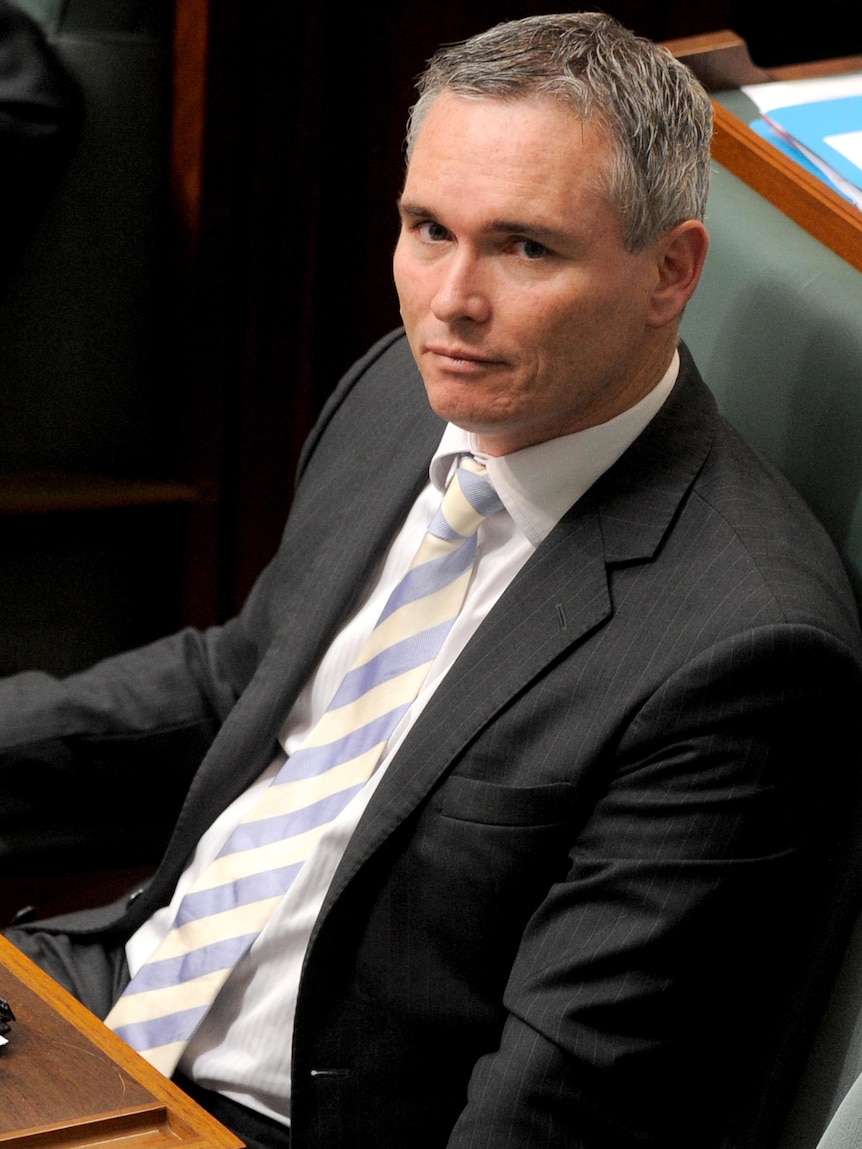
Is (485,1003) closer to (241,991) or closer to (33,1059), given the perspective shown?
(241,991)

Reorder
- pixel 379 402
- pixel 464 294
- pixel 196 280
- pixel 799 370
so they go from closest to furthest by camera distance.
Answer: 1. pixel 464 294
2. pixel 799 370
3. pixel 379 402
4. pixel 196 280

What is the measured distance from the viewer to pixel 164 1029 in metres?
1.50

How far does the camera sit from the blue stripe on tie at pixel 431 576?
4.86ft

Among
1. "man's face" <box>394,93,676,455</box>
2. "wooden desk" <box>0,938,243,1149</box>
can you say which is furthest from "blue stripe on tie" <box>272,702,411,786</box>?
"wooden desk" <box>0,938,243,1149</box>

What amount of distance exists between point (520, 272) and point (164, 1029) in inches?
28.9

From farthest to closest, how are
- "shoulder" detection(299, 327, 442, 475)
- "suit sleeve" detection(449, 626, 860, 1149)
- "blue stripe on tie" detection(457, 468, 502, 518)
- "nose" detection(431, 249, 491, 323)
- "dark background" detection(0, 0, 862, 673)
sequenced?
1. "dark background" detection(0, 0, 862, 673)
2. "shoulder" detection(299, 327, 442, 475)
3. "blue stripe on tie" detection(457, 468, 502, 518)
4. "nose" detection(431, 249, 491, 323)
5. "suit sleeve" detection(449, 626, 860, 1149)

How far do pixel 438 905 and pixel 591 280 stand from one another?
0.51 meters

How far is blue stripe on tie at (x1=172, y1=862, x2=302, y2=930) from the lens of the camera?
148cm

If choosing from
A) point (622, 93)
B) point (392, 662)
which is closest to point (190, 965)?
point (392, 662)

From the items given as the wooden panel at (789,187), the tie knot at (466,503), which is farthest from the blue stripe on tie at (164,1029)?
the wooden panel at (789,187)

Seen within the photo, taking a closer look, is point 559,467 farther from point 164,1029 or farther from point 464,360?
point 164,1029

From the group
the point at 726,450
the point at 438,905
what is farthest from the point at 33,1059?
the point at 726,450

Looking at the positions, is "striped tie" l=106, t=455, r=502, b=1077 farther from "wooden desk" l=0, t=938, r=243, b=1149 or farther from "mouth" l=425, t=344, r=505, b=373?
"wooden desk" l=0, t=938, r=243, b=1149

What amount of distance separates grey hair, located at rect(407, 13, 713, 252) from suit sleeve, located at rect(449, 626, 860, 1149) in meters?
0.36
